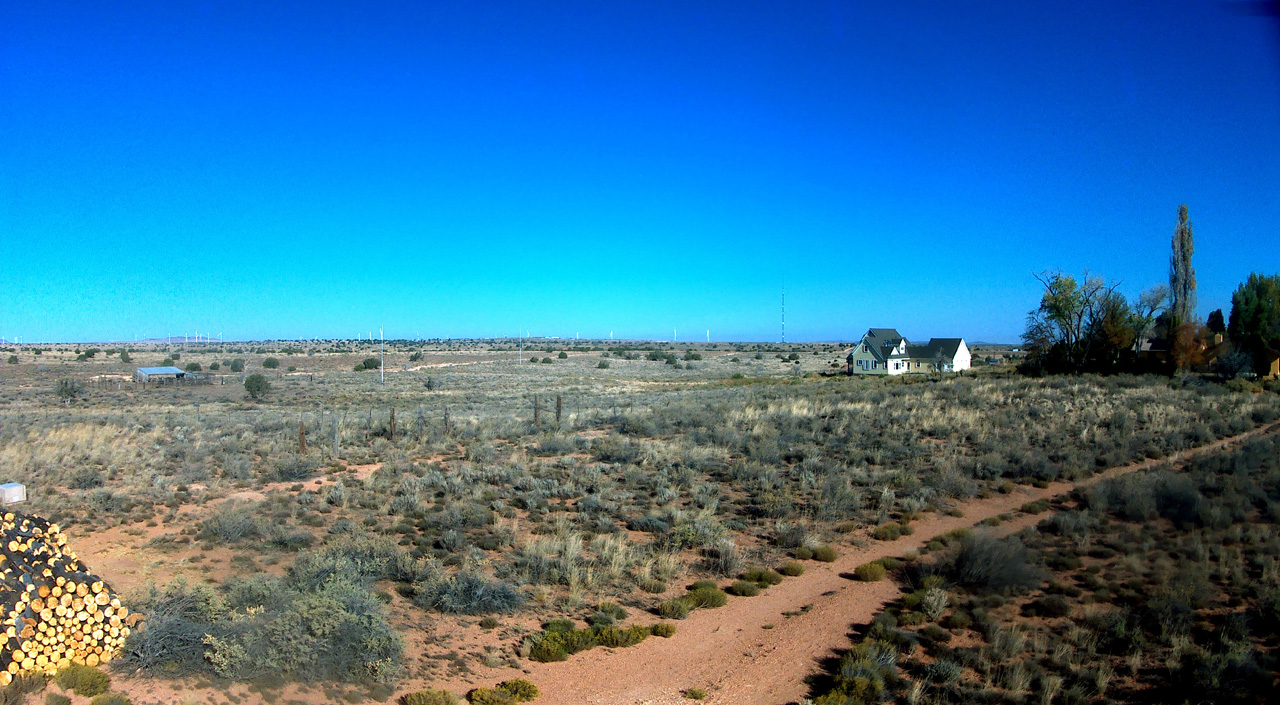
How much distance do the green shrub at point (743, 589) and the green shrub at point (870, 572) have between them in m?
1.58

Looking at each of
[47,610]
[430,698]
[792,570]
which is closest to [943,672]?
[792,570]

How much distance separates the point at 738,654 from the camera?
779cm

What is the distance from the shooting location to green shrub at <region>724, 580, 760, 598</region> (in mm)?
9529

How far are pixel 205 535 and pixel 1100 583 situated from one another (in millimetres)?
14258

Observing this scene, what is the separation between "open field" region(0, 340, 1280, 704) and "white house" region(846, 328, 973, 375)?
2584 cm

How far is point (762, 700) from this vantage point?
6.82 meters

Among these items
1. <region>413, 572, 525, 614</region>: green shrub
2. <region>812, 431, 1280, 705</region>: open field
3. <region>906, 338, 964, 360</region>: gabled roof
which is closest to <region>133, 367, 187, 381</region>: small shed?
<region>413, 572, 525, 614</region>: green shrub

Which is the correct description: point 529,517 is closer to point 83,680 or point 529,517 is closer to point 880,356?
point 83,680

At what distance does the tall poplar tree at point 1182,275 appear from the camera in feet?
141

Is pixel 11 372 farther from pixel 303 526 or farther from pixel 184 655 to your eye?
pixel 184 655

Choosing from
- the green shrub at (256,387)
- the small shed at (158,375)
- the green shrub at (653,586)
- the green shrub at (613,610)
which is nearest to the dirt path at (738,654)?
the green shrub at (613,610)

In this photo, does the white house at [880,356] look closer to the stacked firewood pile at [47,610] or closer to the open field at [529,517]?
the open field at [529,517]

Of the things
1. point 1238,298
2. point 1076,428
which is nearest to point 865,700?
point 1076,428

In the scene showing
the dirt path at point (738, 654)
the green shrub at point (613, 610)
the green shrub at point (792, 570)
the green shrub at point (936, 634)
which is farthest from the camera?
the green shrub at point (792, 570)
